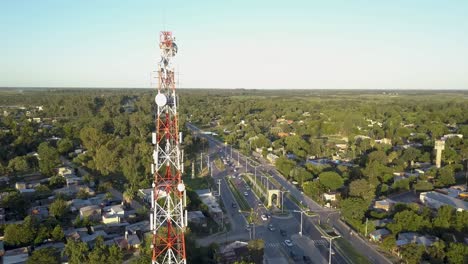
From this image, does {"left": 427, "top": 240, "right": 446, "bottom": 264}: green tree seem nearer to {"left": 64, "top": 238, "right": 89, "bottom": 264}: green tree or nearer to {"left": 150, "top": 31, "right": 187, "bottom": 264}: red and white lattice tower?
{"left": 150, "top": 31, "right": 187, "bottom": 264}: red and white lattice tower

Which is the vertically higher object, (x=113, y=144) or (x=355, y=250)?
(x=113, y=144)

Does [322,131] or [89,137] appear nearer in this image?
[89,137]

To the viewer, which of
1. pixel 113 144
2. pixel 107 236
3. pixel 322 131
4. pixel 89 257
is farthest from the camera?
pixel 322 131

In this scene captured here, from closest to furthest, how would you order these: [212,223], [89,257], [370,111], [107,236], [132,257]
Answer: [89,257], [132,257], [107,236], [212,223], [370,111]

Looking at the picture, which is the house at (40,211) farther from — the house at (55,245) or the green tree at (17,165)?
the green tree at (17,165)

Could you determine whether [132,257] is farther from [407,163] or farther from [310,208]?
[407,163]

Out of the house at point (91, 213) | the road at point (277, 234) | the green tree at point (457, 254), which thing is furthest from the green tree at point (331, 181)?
the house at point (91, 213)

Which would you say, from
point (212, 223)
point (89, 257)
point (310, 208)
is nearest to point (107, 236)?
point (89, 257)
